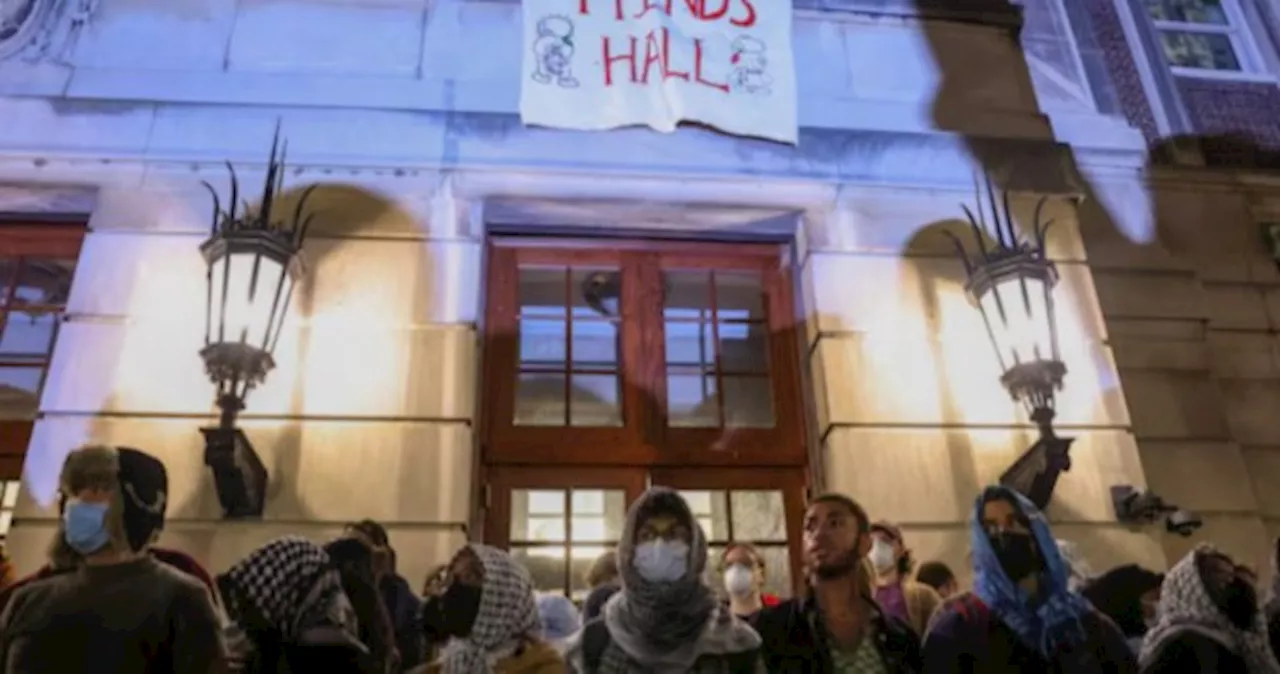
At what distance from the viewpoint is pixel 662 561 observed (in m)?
2.96

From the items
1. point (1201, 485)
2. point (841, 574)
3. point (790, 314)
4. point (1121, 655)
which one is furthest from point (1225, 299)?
point (841, 574)

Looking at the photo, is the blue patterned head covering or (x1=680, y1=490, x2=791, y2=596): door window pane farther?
(x1=680, y1=490, x2=791, y2=596): door window pane

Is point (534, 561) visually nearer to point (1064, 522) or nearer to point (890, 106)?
point (1064, 522)

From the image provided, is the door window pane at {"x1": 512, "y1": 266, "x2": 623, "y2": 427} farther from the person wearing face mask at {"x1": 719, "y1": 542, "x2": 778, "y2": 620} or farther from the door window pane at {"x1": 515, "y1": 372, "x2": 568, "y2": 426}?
the person wearing face mask at {"x1": 719, "y1": 542, "x2": 778, "y2": 620}

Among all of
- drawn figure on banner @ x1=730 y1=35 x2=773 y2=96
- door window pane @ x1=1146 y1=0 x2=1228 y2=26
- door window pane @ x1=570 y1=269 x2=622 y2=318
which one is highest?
door window pane @ x1=1146 y1=0 x2=1228 y2=26

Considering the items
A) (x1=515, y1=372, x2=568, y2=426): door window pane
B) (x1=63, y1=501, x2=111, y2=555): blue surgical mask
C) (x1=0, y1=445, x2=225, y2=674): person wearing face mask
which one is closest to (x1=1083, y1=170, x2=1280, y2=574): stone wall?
(x1=515, y1=372, x2=568, y2=426): door window pane

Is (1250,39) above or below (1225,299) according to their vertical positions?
above

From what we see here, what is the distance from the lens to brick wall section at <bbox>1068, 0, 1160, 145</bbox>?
7.90m

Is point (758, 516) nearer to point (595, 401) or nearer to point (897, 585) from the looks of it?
point (595, 401)

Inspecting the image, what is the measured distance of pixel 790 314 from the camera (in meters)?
6.12

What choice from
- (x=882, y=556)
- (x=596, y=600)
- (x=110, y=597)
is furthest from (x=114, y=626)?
(x=882, y=556)

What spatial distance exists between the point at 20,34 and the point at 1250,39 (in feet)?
32.1

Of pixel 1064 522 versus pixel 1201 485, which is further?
pixel 1201 485

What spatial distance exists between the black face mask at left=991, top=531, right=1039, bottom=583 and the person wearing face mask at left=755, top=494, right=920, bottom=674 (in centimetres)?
38
